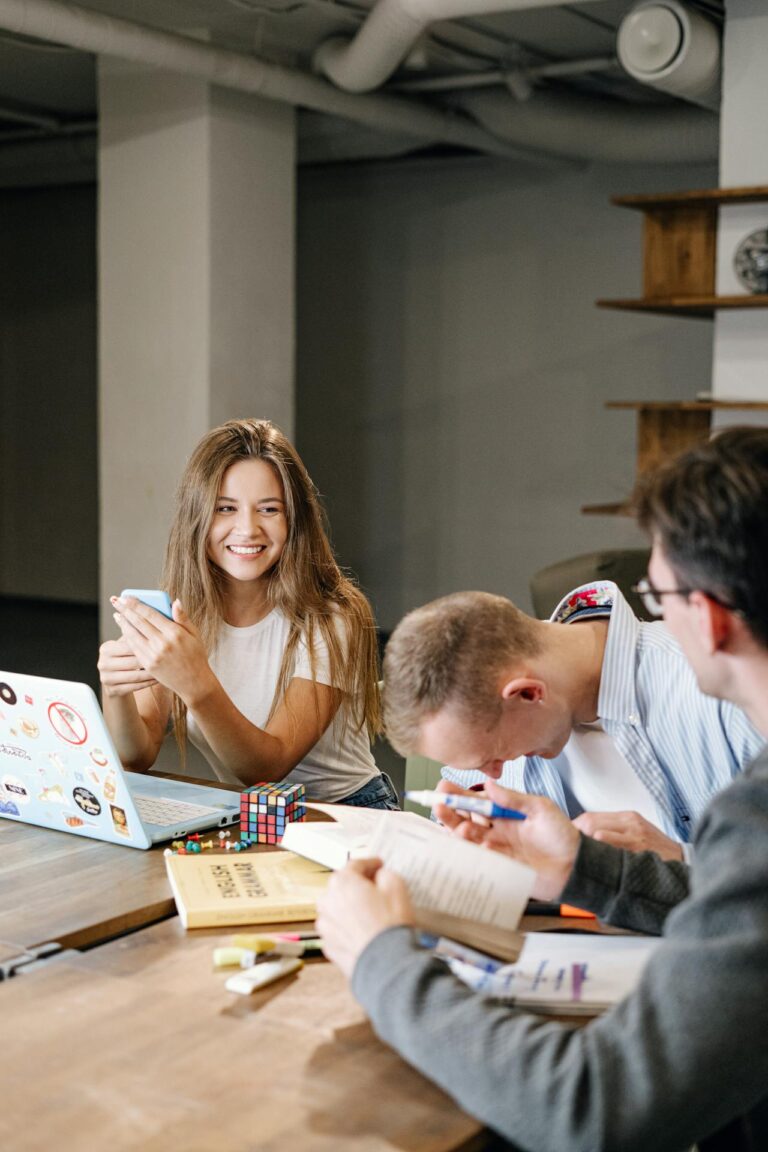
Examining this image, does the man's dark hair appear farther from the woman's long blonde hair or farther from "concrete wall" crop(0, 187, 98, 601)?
"concrete wall" crop(0, 187, 98, 601)

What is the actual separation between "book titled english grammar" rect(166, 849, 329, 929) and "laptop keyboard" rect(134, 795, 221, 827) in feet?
0.70

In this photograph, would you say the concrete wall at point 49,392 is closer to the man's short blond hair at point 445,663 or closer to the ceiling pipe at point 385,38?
the ceiling pipe at point 385,38

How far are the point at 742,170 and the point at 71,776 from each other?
4.25 m

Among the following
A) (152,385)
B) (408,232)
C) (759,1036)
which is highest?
(408,232)

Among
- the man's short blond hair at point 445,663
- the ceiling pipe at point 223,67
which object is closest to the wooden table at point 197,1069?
the man's short blond hair at point 445,663

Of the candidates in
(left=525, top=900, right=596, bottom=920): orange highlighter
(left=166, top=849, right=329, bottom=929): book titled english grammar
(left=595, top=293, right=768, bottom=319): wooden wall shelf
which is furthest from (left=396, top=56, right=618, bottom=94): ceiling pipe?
(left=525, top=900, right=596, bottom=920): orange highlighter

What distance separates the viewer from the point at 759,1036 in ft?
3.92

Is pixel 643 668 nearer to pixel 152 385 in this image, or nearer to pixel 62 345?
pixel 152 385

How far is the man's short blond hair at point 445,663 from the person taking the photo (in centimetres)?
181

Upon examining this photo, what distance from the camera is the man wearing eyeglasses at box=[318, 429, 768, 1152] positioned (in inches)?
46.6

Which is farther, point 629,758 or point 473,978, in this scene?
point 629,758

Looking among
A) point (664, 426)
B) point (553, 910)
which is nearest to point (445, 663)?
point (553, 910)

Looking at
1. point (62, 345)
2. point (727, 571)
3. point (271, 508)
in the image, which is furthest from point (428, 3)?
point (62, 345)

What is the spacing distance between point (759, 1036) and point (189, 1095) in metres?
0.54
